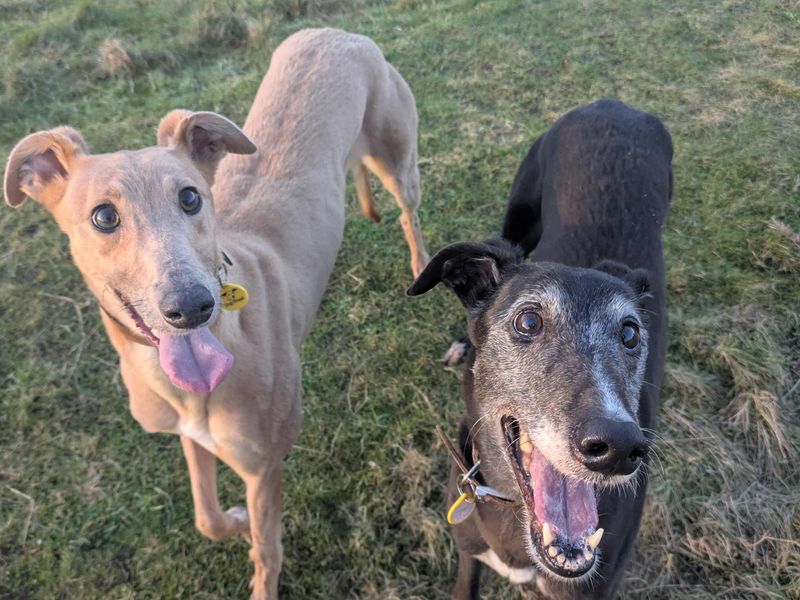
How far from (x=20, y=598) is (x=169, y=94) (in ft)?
17.0

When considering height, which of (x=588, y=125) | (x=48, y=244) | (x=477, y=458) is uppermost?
(x=588, y=125)

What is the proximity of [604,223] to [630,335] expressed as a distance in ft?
3.11

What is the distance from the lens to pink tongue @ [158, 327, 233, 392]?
217cm

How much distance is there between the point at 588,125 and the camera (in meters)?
3.34

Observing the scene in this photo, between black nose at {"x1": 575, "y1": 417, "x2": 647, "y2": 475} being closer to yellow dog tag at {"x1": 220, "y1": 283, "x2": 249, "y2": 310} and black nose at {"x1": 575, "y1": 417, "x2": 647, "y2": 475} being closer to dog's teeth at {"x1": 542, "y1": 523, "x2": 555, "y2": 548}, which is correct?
dog's teeth at {"x1": 542, "y1": 523, "x2": 555, "y2": 548}

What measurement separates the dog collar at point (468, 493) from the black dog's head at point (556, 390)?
0.21ft

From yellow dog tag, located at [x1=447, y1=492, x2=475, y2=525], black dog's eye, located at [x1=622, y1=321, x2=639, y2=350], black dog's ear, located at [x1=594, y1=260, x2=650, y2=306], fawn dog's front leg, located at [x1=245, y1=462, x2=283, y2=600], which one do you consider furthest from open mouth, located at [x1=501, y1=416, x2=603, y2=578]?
fawn dog's front leg, located at [x1=245, y1=462, x2=283, y2=600]

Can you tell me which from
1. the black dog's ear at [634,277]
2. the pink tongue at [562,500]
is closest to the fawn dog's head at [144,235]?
the pink tongue at [562,500]

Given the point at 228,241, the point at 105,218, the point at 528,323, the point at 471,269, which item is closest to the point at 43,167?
the point at 105,218

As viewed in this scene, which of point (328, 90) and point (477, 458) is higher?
point (328, 90)

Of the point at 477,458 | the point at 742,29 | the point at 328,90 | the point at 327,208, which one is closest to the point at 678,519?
the point at 477,458

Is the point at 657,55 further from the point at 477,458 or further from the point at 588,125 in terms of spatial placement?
the point at 477,458

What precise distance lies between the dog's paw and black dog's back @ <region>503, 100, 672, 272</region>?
100 cm

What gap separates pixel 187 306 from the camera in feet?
6.47
